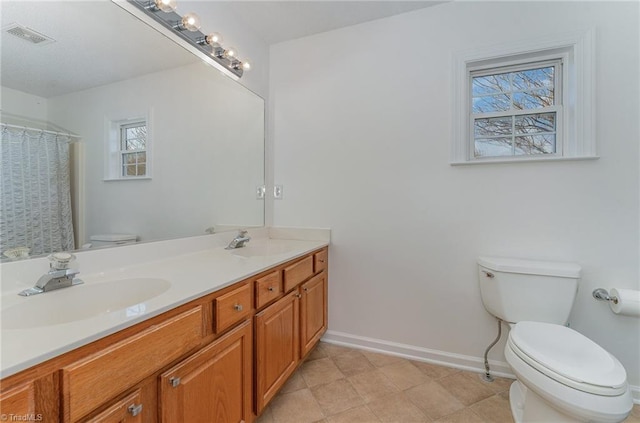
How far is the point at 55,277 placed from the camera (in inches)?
33.4

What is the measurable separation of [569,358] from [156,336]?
1.51 m

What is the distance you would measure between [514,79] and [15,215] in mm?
2576

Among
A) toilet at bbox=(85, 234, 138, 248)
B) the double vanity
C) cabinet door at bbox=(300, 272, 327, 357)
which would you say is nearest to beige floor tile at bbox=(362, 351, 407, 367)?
cabinet door at bbox=(300, 272, 327, 357)

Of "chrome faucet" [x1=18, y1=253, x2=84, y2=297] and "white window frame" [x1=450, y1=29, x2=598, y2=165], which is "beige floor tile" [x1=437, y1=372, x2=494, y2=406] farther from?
"chrome faucet" [x1=18, y1=253, x2=84, y2=297]

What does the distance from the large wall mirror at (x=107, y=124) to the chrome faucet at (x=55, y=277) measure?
0.13 meters

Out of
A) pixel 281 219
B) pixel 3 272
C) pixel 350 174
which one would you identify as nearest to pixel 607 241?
pixel 350 174

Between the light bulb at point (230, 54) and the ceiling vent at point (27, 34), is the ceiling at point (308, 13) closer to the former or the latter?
the light bulb at point (230, 54)

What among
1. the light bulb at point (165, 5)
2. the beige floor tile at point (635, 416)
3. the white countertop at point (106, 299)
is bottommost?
the beige floor tile at point (635, 416)

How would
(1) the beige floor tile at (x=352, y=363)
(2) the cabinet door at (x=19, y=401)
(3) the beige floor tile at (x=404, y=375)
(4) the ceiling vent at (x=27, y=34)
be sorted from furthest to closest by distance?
(1) the beige floor tile at (x=352, y=363), (3) the beige floor tile at (x=404, y=375), (4) the ceiling vent at (x=27, y=34), (2) the cabinet door at (x=19, y=401)

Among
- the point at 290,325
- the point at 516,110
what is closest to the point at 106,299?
the point at 290,325

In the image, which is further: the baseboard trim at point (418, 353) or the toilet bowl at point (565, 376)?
the baseboard trim at point (418, 353)

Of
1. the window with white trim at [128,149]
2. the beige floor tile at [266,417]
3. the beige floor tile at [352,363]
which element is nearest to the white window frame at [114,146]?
the window with white trim at [128,149]

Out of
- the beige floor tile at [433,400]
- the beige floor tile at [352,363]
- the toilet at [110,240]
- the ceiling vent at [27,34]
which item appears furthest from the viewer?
the beige floor tile at [352,363]

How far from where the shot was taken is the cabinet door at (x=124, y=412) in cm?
61
